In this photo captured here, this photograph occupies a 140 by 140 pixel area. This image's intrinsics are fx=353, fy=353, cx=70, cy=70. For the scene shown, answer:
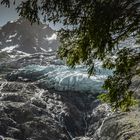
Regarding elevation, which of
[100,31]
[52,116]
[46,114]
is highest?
[46,114]

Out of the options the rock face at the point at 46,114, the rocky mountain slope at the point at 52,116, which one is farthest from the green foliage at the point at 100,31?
the rock face at the point at 46,114

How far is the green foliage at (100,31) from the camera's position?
1232 cm

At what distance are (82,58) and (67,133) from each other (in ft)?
473

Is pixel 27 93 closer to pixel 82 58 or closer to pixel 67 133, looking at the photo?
pixel 67 133

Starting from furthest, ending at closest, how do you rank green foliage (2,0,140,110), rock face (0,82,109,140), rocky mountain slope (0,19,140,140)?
rock face (0,82,109,140)
rocky mountain slope (0,19,140,140)
green foliage (2,0,140,110)

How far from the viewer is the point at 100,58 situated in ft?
45.3

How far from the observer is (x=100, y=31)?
12.3 meters

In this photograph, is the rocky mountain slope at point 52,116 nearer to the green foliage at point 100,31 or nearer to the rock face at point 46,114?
the rock face at point 46,114

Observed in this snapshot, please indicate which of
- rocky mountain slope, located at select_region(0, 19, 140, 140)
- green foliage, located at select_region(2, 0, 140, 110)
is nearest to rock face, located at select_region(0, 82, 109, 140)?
rocky mountain slope, located at select_region(0, 19, 140, 140)

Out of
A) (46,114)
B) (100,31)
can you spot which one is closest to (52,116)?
(46,114)

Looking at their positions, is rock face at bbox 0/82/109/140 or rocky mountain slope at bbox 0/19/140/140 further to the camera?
rock face at bbox 0/82/109/140

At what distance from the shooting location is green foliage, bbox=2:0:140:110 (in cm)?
1232

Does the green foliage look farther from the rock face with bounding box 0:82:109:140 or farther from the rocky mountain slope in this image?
the rock face with bounding box 0:82:109:140

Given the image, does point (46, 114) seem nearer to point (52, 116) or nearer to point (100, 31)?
point (52, 116)
